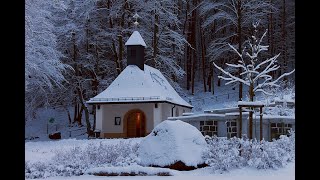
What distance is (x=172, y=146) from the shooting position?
13.7 m

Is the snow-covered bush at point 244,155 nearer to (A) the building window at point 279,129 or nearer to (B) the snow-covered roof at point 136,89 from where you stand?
(A) the building window at point 279,129

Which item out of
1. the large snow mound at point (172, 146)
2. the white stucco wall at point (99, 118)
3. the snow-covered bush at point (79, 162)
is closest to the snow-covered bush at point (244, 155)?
the large snow mound at point (172, 146)

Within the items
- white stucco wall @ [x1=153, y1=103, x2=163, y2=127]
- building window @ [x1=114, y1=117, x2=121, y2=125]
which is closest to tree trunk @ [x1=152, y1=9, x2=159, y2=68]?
white stucco wall @ [x1=153, y1=103, x2=163, y2=127]

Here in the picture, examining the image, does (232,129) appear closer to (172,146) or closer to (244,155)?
(172,146)

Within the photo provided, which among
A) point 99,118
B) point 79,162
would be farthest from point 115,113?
point 79,162

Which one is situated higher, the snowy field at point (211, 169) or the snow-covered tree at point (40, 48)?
the snow-covered tree at point (40, 48)

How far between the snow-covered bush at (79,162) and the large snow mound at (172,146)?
0.64 metres

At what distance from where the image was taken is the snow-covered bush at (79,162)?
12.5 meters

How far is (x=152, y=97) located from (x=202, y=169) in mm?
16401

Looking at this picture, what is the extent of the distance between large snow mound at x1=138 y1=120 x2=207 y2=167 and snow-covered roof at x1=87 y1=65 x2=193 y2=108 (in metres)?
14.4

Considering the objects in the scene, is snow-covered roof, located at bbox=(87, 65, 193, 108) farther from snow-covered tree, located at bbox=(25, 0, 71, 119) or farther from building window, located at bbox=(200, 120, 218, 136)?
building window, located at bbox=(200, 120, 218, 136)
